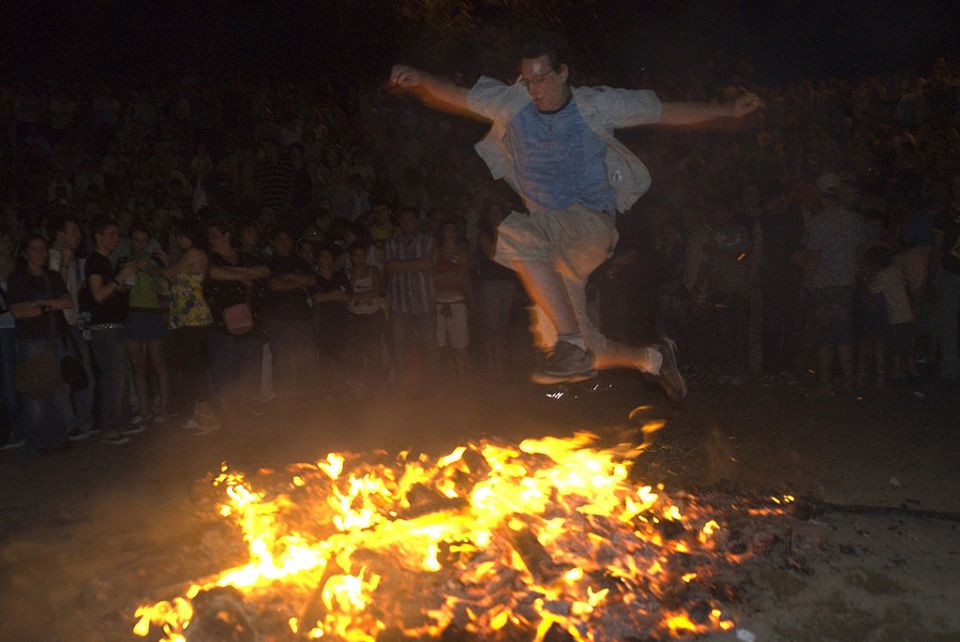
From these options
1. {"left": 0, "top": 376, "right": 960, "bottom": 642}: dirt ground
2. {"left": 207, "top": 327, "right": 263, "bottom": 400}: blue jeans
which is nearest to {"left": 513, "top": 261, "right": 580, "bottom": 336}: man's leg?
{"left": 0, "top": 376, "right": 960, "bottom": 642}: dirt ground

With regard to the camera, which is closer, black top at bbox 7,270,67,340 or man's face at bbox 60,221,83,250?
black top at bbox 7,270,67,340

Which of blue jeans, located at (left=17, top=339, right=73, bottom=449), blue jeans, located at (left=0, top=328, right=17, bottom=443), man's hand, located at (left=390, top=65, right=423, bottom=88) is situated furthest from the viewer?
blue jeans, located at (left=0, top=328, right=17, bottom=443)

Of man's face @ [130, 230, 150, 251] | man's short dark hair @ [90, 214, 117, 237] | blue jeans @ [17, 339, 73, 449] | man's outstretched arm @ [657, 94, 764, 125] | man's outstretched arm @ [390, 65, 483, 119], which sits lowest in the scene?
blue jeans @ [17, 339, 73, 449]

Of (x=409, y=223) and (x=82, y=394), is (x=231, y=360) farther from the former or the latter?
(x=409, y=223)

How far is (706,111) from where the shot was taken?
5.08 m

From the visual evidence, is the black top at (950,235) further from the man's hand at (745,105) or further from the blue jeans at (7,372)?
the blue jeans at (7,372)

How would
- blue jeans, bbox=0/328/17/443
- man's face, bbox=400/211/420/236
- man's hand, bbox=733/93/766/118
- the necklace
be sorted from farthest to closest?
man's face, bbox=400/211/420/236 → blue jeans, bbox=0/328/17/443 → the necklace → man's hand, bbox=733/93/766/118

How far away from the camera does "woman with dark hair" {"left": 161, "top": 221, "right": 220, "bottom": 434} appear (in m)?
8.03

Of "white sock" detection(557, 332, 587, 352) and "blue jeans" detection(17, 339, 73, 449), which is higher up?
"white sock" detection(557, 332, 587, 352)

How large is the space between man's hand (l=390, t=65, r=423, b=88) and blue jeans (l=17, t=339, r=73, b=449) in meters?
4.16

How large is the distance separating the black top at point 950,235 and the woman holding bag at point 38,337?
8013 mm

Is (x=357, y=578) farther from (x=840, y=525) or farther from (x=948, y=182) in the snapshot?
(x=948, y=182)

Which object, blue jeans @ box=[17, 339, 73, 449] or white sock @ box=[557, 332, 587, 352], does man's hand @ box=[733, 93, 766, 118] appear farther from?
blue jeans @ box=[17, 339, 73, 449]

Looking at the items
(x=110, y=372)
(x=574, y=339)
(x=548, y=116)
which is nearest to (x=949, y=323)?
(x=574, y=339)
